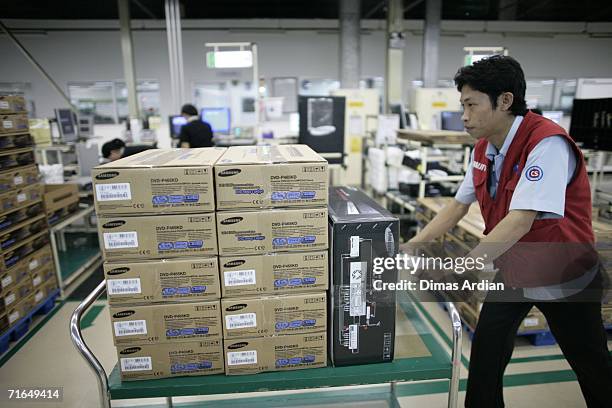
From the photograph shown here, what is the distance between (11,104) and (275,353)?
2.74 metres

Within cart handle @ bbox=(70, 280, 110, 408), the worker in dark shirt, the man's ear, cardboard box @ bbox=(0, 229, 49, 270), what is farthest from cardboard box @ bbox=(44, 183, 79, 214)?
the man's ear

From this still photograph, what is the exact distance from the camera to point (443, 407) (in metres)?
2.15

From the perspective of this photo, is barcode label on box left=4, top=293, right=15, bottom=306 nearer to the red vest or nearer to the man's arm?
the man's arm

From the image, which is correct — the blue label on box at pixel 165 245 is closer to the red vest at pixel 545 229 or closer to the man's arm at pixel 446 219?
the man's arm at pixel 446 219

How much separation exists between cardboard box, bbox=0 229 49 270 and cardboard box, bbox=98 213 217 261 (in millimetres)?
2104

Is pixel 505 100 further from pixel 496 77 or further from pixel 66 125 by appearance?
pixel 66 125

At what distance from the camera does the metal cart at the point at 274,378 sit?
1253mm

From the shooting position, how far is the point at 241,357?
1303 mm

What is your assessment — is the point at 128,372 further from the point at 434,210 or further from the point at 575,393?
the point at 434,210

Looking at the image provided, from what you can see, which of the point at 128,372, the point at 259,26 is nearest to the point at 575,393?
the point at 128,372

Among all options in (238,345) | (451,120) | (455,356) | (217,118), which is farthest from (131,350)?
(217,118)

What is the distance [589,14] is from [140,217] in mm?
12674

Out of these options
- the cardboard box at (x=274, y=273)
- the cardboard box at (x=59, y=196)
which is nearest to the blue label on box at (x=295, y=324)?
the cardboard box at (x=274, y=273)

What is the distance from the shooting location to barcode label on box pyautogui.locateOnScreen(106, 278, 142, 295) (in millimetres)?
1212
